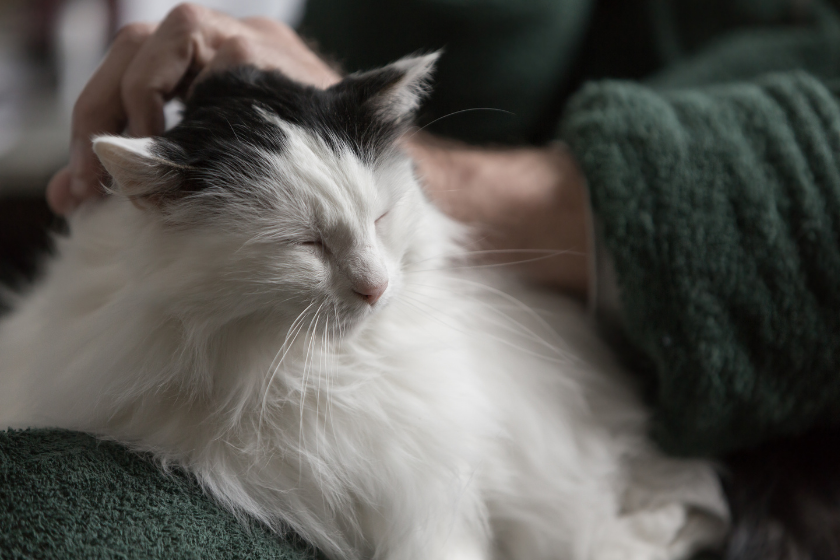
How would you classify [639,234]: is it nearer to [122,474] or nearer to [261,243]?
[261,243]

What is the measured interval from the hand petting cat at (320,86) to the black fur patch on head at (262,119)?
13cm

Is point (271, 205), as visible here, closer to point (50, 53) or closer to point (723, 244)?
point (723, 244)

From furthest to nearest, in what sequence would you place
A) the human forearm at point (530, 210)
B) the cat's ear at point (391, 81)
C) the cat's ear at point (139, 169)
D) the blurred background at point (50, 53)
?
1. the blurred background at point (50, 53)
2. the human forearm at point (530, 210)
3. the cat's ear at point (391, 81)
4. the cat's ear at point (139, 169)

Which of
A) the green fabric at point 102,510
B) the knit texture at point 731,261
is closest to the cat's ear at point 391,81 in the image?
the knit texture at point 731,261

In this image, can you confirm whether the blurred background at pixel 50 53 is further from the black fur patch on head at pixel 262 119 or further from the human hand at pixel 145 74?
the black fur patch on head at pixel 262 119

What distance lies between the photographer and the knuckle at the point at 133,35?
86cm

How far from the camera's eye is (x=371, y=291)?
23.8 inches

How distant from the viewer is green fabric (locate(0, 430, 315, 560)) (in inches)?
21.4

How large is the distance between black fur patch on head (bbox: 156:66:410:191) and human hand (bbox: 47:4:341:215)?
112mm

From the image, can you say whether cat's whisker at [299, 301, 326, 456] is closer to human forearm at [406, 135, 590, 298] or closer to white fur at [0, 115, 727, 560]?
white fur at [0, 115, 727, 560]

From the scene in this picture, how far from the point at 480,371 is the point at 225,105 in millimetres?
480

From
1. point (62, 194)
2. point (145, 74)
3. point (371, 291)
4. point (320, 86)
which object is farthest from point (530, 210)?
point (62, 194)

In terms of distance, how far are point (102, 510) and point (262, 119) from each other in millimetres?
430

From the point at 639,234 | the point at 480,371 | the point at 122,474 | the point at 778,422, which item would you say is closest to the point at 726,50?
the point at 639,234
